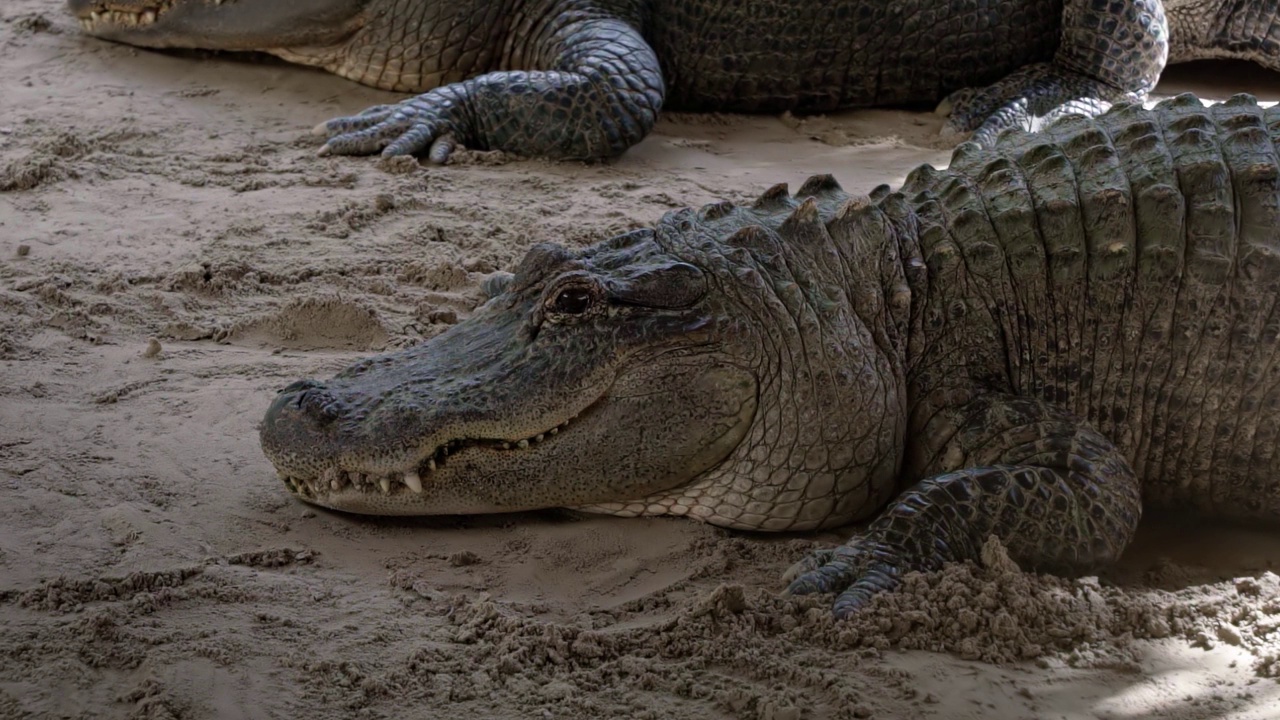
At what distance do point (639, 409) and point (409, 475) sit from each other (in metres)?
0.58

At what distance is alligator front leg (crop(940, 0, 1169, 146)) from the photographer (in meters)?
6.67

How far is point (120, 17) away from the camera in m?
7.26

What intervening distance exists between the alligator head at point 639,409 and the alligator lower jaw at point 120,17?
470 cm

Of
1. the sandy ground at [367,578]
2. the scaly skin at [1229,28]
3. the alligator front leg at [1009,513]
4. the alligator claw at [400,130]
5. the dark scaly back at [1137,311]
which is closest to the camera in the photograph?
the sandy ground at [367,578]

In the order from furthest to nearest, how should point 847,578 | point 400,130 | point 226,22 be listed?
point 226,22
point 400,130
point 847,578

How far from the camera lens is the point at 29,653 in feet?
8.36

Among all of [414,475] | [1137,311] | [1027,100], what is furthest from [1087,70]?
[414,475]

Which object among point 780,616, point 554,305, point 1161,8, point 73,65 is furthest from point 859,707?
point 73,65

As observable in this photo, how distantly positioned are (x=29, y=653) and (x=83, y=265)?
2.47 metres

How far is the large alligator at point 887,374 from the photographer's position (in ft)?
10.4

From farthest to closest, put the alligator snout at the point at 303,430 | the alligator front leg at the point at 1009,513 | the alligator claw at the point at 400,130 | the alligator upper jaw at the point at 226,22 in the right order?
the alligator upper jaw at the point at 226,22, the alligator claw at the point at 400,130, the alligator snout at the point at 303,430, the alligator front leg at the point at 1009,513

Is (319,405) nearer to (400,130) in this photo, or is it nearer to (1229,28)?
(400,130)

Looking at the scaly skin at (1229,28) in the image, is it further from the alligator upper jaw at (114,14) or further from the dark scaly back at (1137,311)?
the alligator upper jaw at (114,14)

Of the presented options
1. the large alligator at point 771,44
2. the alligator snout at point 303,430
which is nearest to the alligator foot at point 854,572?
the alligator snout at point 303,430
